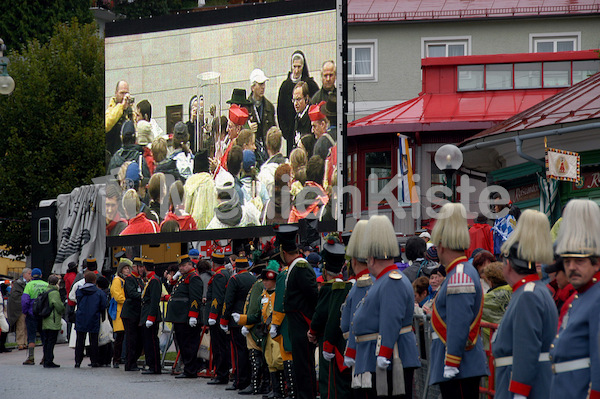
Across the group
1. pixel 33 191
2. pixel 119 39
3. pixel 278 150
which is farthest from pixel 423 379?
pixel 33 191

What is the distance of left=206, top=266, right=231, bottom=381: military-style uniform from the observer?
1547 cm

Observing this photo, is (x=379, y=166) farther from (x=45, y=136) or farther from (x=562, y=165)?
(x=562, y=165)

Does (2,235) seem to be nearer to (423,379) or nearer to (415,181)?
(415,181)

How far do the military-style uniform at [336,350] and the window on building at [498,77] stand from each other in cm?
2279

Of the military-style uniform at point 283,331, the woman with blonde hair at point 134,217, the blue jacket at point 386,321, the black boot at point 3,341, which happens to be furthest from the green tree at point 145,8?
the blue jacket at point 386,321

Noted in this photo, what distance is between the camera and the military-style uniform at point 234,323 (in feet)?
48.3

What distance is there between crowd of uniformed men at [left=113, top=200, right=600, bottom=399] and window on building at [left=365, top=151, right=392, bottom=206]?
60.8ft

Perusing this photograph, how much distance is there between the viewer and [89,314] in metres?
19.2

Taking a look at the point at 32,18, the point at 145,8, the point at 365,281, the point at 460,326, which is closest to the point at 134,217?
the point at 365,281

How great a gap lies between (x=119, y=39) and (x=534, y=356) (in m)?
21.3

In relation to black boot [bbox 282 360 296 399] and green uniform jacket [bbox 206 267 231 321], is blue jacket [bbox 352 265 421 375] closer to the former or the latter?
black boot [bbox 282 360 296 399]

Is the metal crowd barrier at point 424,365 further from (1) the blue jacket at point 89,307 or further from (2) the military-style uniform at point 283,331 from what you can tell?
(1) the blue jacket at point 89,307

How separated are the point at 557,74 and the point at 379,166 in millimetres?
6526

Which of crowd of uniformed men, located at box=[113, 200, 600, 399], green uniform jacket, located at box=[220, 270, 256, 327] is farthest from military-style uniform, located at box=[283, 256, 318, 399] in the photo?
green uniform jacket, located at box=[220, 270, 256, 327]
